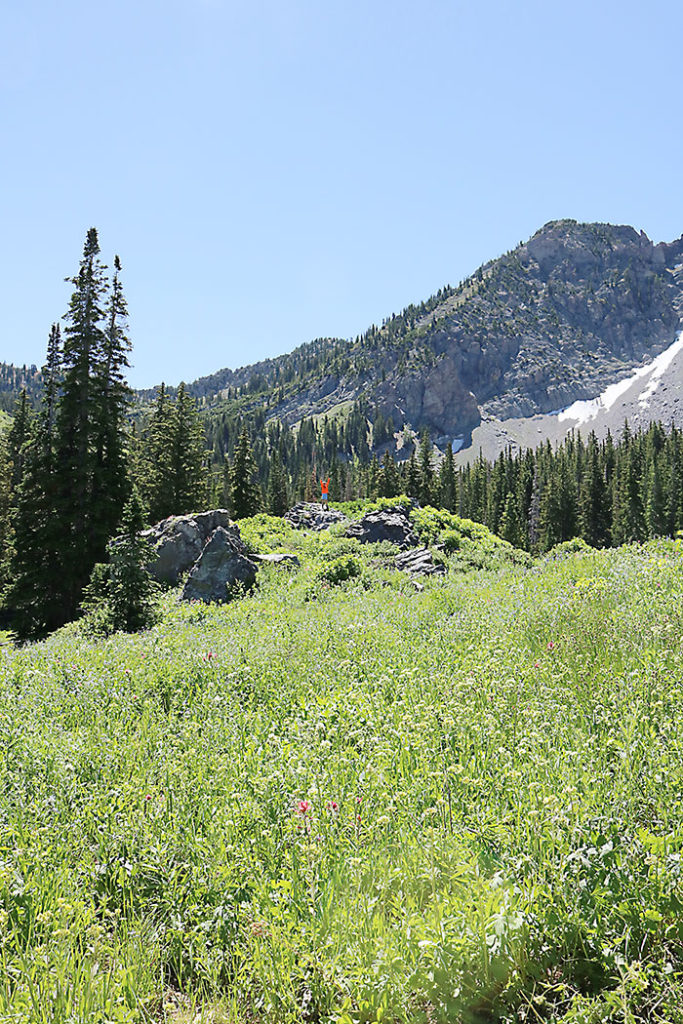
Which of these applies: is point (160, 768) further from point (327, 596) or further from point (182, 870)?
point (327, 596)

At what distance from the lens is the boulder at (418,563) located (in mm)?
18797

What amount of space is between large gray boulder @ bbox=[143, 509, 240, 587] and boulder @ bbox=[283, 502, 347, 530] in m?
11.0

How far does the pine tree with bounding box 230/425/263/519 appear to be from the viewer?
166 ft

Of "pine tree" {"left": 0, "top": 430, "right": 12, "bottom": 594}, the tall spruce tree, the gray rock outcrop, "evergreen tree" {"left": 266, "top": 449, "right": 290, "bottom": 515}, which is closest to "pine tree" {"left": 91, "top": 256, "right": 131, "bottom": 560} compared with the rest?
the tall spruce tree

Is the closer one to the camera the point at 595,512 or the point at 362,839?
the point at 362,839

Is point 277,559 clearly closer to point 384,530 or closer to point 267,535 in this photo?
point 384,530

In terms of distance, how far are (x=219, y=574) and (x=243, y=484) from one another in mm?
33506

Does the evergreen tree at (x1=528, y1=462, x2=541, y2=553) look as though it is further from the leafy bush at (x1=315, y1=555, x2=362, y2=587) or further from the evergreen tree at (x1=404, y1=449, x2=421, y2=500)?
the leafy bush at (x1=315, y1=555, x2=362, y2=587)

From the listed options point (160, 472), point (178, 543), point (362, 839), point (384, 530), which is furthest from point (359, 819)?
point (160, 472)

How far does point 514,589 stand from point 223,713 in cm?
703

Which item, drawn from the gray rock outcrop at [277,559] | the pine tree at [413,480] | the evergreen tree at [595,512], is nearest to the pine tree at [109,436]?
the gray rock outcrop at [277,559]

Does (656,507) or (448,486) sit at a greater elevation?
(448,486)

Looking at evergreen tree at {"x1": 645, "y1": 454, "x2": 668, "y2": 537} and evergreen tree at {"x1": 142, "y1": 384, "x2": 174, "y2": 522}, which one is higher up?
evergreen tree at {"x1": 142, "y1": 384, "x2": 174, "y2": 522}

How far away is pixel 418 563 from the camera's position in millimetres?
19688
